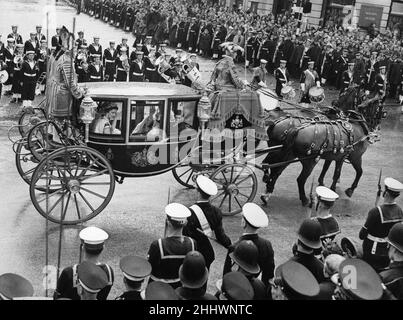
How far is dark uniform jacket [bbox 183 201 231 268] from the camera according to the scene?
19.1 ft

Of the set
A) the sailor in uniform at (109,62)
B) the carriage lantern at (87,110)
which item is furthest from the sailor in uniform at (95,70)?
the carriage lantern at (87,110)

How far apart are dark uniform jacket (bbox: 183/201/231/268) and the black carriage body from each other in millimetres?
2016

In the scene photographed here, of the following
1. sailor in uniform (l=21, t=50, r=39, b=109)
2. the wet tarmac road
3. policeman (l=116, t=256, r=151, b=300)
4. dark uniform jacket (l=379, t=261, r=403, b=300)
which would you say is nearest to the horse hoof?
the wet tarmac road

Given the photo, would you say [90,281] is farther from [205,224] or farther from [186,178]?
[186,178]

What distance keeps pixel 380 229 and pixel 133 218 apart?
3.66 m

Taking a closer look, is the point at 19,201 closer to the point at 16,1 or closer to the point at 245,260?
the point at 245,260

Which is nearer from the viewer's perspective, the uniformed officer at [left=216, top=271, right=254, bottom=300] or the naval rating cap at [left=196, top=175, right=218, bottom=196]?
the uniformed officer at [left=216, top=271, right=254, bottom=300]

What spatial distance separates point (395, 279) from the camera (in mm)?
4555

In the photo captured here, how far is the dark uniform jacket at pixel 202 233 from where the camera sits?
19.1ft

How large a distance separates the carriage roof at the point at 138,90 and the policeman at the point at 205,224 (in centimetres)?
213

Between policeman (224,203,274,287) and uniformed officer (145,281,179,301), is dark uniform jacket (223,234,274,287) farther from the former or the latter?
uniformed officer (145,281,179,301)

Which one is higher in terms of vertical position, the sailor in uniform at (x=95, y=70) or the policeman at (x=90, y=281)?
the policeman at (x=90, y=281)

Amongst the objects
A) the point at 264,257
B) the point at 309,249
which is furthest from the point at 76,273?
the point at 309,249

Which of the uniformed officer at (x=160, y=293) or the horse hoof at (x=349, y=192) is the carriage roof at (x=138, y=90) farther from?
the uniformed officer at (x=160, y=293)
